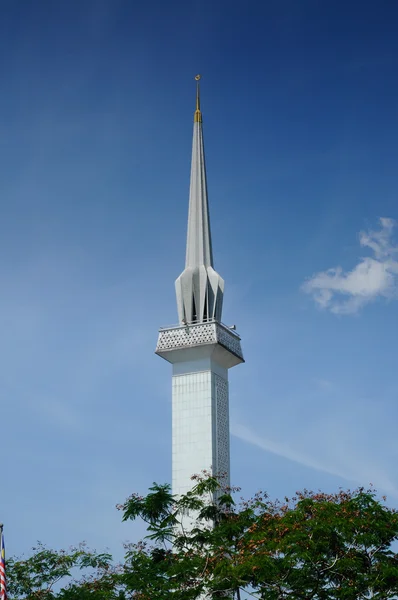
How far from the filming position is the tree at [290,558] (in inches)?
1248

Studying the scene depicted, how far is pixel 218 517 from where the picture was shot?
37938 millimetres

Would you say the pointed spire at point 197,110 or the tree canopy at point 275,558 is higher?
the pointed spire at point 197,110

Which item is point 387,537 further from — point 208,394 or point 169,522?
point 208,394

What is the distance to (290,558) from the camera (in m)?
31.2

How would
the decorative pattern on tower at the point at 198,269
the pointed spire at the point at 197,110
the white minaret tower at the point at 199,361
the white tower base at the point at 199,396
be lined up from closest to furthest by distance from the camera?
the white tower base at the point at 199,396 < the white minaret tower at the point at 199,361 < the decorative pattern on tower at the point at 198,269 < the pointed spire at the point at 197,110

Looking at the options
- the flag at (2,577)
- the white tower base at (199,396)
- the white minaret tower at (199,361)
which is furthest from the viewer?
the white minaret tower at (199,361)

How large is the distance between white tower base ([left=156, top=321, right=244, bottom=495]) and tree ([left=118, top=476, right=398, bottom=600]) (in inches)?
228

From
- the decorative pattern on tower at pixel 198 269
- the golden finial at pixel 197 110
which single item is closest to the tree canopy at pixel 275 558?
Result: the decorative pattern on tower at pixel 198 269

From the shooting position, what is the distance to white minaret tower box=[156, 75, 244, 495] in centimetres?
4184

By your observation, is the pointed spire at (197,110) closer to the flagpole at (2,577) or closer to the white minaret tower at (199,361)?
the white minaret tower at (199,361)

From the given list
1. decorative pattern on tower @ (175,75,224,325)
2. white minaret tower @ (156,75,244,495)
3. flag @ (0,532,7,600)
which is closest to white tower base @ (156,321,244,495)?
white minaret tower @ (156,75,244,495)

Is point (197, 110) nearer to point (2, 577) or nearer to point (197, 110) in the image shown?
point (197, 110)

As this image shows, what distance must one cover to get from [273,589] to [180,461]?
34.5 ft

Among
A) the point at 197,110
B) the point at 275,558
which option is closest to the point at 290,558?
the point at 275,558
